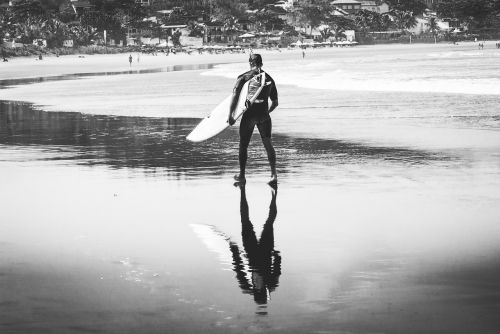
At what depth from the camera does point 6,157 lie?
1474 cm

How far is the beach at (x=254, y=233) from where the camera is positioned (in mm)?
5730

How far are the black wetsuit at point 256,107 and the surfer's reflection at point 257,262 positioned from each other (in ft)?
8.75

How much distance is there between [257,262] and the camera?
7188 mm

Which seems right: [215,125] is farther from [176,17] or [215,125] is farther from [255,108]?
[176,17]

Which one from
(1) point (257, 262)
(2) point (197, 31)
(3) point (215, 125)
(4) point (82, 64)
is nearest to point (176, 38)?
(2) point (197, 31)

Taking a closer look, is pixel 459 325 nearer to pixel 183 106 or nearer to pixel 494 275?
pixel 494 275

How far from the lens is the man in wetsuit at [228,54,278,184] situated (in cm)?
1153

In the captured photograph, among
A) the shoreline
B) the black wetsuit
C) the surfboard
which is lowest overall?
the shoreline

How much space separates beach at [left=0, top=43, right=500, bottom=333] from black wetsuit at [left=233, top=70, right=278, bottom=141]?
0.65 meters

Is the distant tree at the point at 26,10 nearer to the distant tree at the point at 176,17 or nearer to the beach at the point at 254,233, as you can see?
the distant tree at the point at 176,17

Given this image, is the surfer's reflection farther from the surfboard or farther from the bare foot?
the surfboard

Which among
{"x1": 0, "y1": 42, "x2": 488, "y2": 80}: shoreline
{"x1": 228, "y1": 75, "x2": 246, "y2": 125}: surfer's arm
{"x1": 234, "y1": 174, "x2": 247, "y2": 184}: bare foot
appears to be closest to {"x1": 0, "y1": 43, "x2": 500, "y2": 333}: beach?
{"x1": 234, "y1": 174, "x2": 247, "y2": 184}: bare foot

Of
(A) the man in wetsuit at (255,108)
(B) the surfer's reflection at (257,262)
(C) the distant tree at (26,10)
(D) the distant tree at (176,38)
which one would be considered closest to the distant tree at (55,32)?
(C) the distant tree at (26,10)

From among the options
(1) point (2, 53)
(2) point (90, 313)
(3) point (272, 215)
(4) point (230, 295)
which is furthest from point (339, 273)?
(1) point (2, 53)
